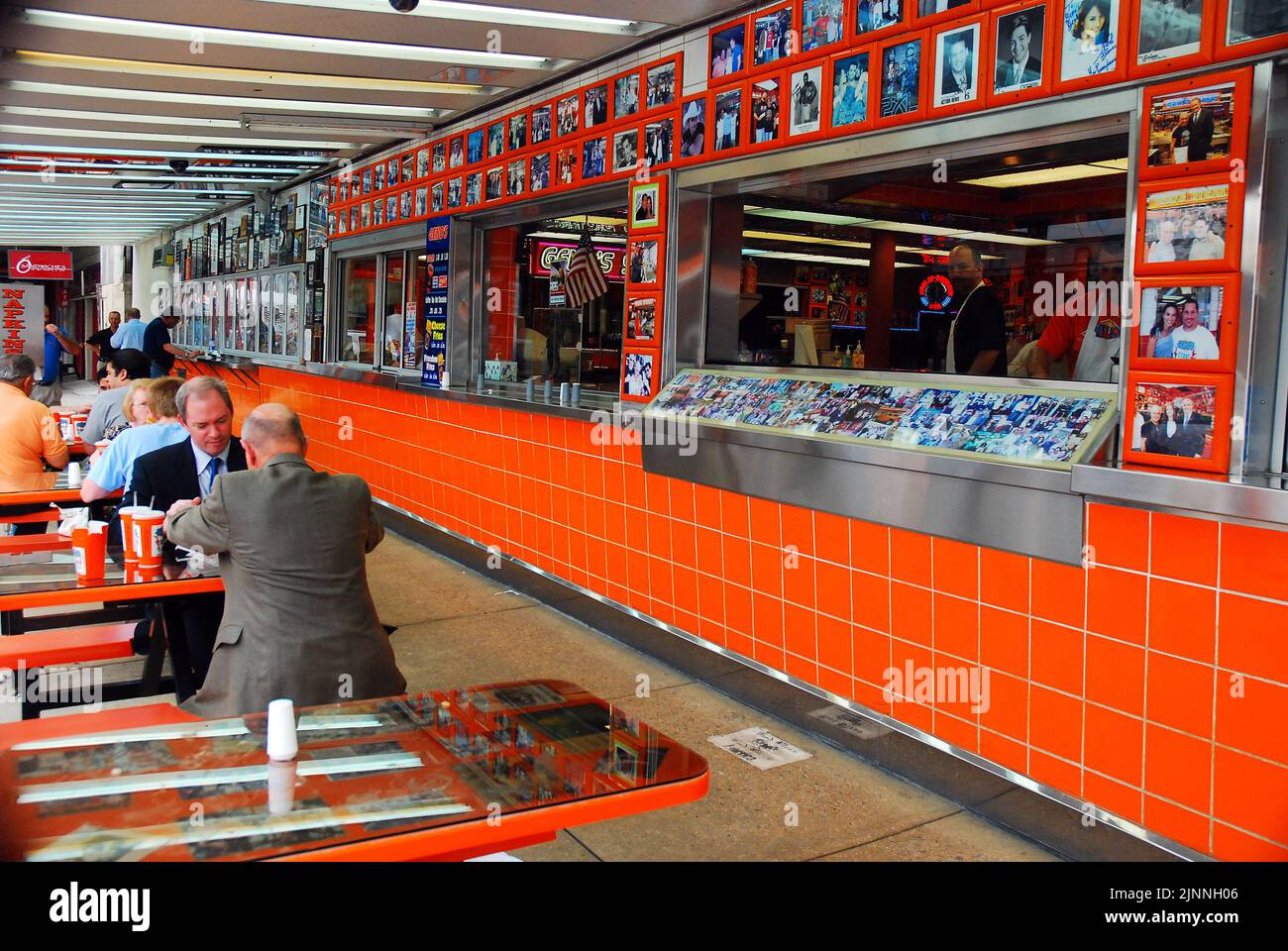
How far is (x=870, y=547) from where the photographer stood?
3969 millimetres

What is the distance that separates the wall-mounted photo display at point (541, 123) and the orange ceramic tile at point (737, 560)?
299 centimetres

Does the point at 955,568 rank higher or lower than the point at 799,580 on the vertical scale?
higher

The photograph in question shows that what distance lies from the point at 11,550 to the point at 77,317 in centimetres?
3668

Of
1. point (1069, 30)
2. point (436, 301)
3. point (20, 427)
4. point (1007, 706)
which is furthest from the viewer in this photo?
point (436, 301)

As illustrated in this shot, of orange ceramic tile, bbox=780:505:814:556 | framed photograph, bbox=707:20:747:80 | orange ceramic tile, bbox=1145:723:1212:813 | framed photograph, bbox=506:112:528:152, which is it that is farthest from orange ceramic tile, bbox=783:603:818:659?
framed photograph, bbox=506:112:528:152

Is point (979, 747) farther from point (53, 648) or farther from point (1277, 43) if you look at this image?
point (53, 648)

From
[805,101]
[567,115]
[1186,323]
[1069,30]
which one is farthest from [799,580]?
[567,115]

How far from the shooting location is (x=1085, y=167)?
3.62 metres

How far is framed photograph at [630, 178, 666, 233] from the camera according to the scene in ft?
17.3

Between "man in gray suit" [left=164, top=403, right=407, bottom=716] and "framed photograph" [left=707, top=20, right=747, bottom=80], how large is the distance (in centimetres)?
283

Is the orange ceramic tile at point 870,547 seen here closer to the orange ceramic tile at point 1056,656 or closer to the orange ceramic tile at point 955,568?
the orange ceramic tile at point 955,568

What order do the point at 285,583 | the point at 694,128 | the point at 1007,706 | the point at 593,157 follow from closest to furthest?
the point at 285,583, the point at 1007,706, the point at 694,128, the point at 593,157

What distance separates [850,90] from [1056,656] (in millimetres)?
2272

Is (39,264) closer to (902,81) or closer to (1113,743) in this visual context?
(902,81)
